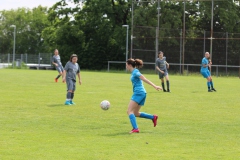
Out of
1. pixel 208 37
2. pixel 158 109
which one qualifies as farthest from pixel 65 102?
pixel 208 37

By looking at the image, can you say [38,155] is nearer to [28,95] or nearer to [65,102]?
[65,102]

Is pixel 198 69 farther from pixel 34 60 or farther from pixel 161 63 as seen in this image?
pixel 34 60

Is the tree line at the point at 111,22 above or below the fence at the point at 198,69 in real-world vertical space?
above

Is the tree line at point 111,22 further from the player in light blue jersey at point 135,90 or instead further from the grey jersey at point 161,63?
the player in light blue jersey at point 135,90

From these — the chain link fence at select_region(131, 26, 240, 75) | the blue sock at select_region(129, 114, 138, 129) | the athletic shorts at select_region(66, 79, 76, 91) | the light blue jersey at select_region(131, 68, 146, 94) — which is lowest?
the blue sock at select_region(129, 114, 138, 129)

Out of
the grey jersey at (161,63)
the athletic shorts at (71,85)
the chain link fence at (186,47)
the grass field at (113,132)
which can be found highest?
the chain link fence at (186,47)

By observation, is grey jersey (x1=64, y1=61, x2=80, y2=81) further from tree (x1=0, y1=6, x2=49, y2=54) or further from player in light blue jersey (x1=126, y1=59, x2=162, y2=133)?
tree (x1=0, y1=6, x2=49, y2=54)

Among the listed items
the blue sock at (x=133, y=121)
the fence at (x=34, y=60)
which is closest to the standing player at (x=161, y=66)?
the blue sock at (x=133, y=121)

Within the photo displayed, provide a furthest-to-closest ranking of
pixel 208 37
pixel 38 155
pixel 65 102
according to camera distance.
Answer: pixel 208 37, pixel 65 102, pixel 38 155

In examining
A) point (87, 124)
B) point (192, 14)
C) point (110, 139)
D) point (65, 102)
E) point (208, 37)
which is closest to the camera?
point (110, 139)

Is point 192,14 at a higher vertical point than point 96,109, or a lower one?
higher

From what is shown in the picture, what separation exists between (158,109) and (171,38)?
33.6 m

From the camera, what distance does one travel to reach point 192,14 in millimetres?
53719

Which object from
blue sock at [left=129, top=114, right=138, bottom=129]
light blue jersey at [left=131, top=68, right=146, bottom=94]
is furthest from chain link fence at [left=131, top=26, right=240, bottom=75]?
blue sock at [left=129, top=114, right=138, bottom=129]
